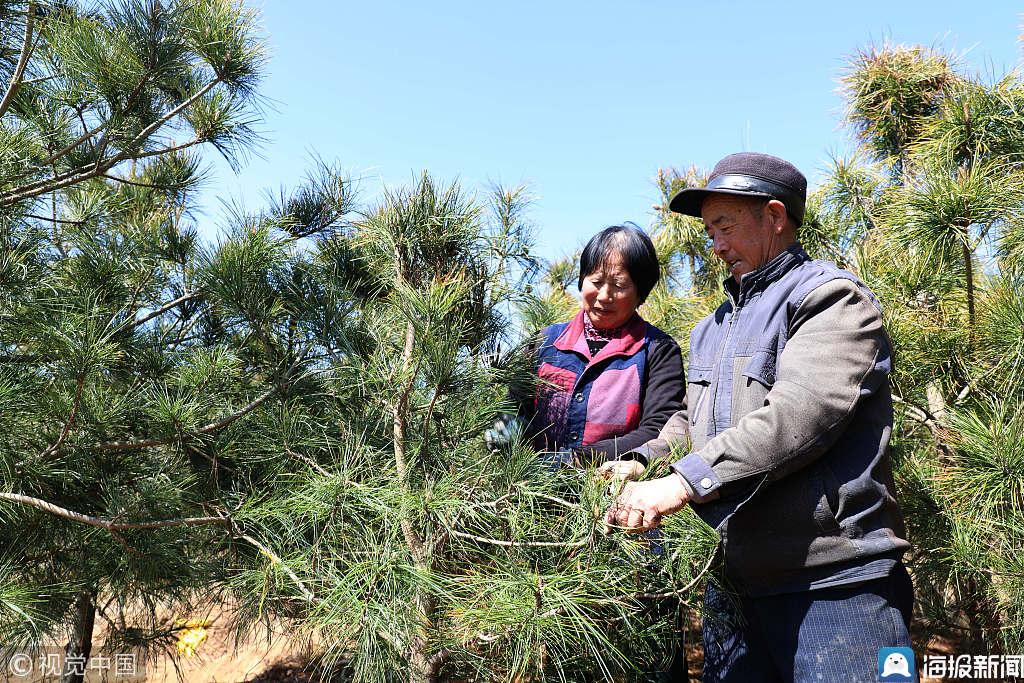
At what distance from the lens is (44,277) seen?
165 centimetres

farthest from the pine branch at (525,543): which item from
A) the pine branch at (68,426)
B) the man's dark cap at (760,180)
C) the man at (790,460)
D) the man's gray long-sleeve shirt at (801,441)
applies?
the pine branch at (68,426)

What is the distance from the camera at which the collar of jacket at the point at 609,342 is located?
1.39 m

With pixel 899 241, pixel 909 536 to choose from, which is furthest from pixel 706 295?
pixel 909 536

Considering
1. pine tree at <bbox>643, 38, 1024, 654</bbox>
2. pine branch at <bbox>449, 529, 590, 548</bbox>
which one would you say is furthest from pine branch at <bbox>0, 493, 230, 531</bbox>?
pine tree at <bbox>643, 38, 1024, 654</bbox>

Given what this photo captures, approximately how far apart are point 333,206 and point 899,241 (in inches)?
51.5

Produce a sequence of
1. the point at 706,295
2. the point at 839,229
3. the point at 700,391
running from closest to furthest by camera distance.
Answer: the point at 700,391
the point at 839,229
the point at 706,295

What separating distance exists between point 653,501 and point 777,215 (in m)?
0.47

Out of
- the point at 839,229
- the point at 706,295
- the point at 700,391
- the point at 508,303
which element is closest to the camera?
the point at 700,391

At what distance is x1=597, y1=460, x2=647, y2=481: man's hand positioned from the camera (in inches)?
41.7

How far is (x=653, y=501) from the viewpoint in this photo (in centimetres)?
87

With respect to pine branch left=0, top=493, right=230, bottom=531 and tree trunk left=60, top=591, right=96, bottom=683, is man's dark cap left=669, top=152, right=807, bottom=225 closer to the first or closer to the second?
pine branch left=0, top=493, right=230, bottom=531

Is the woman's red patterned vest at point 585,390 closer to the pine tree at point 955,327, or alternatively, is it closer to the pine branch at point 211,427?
the pine branch at point 211,427

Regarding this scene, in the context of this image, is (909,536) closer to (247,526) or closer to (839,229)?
(839,229)

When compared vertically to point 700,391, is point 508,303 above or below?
above
